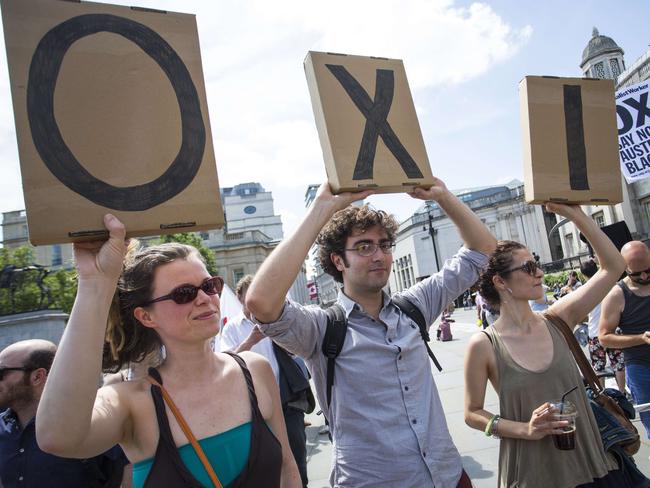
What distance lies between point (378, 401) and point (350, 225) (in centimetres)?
91

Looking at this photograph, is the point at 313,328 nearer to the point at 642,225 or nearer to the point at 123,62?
the point at 123,62

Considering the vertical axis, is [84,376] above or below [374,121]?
below

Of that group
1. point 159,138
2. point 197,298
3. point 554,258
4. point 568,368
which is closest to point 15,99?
point 159,138

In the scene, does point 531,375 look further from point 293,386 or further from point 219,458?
point 293,386

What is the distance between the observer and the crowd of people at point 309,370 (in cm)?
172

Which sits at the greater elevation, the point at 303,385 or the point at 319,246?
the point at 319,246

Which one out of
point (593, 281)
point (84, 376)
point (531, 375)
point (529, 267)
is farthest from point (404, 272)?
point (84, 376)

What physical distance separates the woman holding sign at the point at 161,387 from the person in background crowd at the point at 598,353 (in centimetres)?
557

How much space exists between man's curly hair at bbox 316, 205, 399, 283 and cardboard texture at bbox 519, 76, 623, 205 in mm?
834

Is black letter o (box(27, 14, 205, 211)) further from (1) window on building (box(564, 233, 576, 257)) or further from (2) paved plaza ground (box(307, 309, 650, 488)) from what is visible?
(1) window on building (box(564, 233, 576, 257))

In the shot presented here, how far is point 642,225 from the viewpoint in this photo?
33.7m

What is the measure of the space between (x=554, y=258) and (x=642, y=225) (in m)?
34.0

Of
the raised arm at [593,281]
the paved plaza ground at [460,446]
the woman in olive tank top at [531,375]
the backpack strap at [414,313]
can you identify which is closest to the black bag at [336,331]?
the backpack strap at [414,313]

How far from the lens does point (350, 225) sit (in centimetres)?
269
